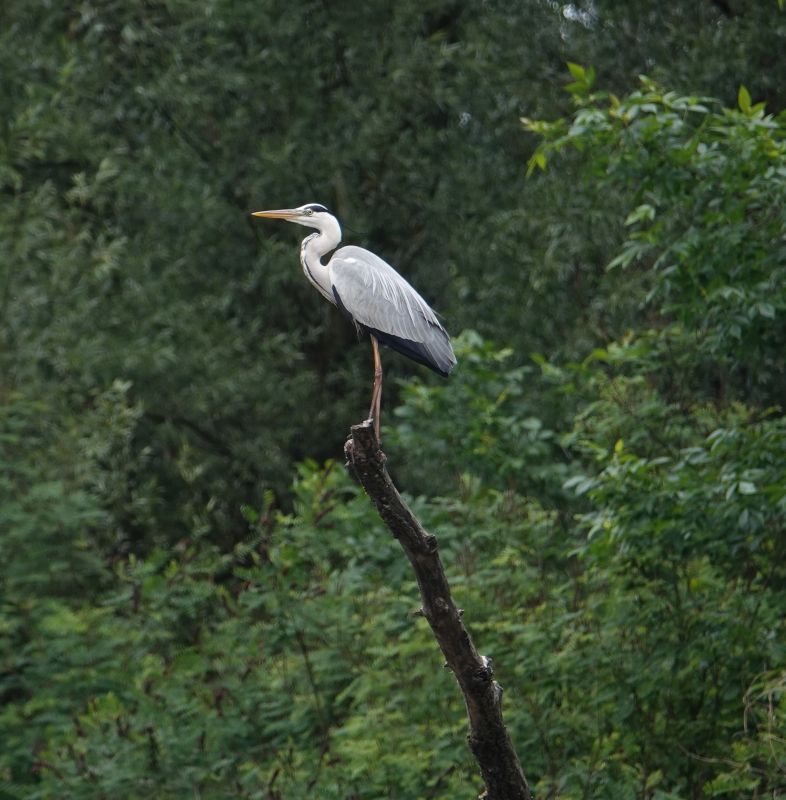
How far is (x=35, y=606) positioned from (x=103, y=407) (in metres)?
2.59

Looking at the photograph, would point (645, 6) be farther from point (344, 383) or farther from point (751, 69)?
point (344, 383)

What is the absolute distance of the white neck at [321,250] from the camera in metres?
7.32

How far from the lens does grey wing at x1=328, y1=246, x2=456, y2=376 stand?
692 centimetres

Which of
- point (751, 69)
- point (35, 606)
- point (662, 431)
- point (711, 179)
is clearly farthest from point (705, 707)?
point (751, 69)

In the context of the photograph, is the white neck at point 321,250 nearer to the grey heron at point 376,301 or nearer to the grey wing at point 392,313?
the grey heron at point 376,301

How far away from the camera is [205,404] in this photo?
50.2 feet

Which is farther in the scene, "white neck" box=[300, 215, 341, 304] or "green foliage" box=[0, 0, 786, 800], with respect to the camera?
"green foliage" box=[0, 0, 786, 800]

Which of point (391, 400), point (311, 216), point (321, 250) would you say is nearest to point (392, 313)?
point (321, 250)

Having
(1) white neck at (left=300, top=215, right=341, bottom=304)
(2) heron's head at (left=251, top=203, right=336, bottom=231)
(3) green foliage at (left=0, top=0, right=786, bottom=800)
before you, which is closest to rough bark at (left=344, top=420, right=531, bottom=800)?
(3) green foliage at (left=0, top=0, right=786, bottom=800)

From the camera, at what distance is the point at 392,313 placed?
699cm

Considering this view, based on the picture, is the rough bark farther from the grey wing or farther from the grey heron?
the grey wing

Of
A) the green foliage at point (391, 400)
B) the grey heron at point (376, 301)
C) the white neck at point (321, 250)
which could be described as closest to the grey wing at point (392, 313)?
the grey heron at point (376, 301)

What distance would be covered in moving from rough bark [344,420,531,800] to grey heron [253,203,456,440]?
125 cm

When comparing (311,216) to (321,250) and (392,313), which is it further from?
(392,313)
